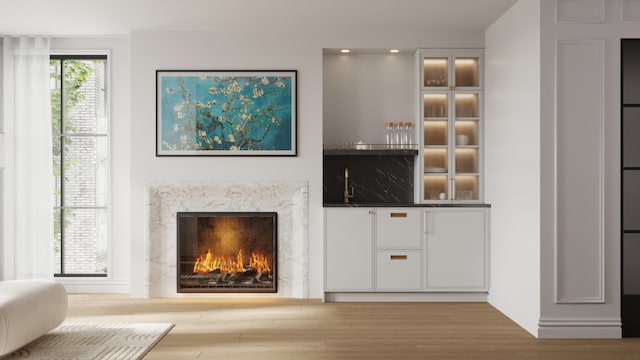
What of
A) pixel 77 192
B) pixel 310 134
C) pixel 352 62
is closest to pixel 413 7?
pixel 352 62

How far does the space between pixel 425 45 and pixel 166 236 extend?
10.4 feet

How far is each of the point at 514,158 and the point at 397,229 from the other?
4.21 ft

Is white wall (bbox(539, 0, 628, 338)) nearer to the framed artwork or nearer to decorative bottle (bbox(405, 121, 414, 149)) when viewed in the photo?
decorative bottle (bbox(405, 121, 414, 149))

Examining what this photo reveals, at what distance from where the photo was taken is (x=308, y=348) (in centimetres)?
393

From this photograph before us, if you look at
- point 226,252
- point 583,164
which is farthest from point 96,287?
point 583,164

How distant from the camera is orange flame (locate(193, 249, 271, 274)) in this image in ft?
18.8

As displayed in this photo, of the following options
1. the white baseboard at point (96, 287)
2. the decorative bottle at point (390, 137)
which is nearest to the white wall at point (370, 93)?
the decorative bottle at point (390, 137)

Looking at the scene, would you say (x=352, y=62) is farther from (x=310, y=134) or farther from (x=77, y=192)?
(x=77, y=192)

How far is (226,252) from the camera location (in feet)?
18.9

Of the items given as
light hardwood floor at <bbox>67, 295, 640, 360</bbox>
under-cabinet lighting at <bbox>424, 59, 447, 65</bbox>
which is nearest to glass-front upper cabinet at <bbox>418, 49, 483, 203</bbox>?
under-cabinet lighting at <bbox>424, 59, 447, 65</bbox>

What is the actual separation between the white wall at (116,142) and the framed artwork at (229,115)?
1.92 ft

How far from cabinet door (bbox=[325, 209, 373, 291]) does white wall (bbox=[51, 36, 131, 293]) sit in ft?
7.08

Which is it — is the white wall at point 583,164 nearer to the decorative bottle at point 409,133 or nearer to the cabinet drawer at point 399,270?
the cabinet drawer at point 399,270

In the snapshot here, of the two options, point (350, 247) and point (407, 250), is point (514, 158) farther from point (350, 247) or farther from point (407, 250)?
point (350, 247)
